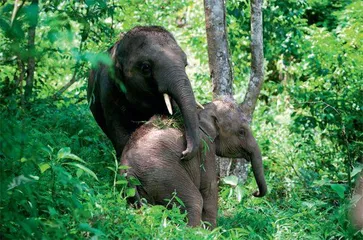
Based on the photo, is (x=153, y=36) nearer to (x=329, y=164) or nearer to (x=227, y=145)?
(x=227, y=145)

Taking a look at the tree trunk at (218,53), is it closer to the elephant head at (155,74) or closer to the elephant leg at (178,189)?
the elephant head at (155,74)

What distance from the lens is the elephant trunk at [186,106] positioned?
7605 mm

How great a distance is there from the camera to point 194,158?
7766 mm

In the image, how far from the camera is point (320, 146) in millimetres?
10805

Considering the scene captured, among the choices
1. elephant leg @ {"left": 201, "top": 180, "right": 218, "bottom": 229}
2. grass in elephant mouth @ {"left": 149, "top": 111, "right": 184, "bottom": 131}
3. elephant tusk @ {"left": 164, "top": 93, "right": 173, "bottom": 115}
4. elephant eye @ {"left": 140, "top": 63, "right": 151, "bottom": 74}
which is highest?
elephant eye @ {"left": 140, "top": 63, "right": 151, "bottom": 74}

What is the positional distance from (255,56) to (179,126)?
81.5 inches

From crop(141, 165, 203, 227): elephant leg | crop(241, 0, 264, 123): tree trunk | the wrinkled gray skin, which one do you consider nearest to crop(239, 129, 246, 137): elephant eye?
the wrinkled gray skin

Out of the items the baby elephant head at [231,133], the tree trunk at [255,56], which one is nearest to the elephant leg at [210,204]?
the baby elephant head at [231,133]

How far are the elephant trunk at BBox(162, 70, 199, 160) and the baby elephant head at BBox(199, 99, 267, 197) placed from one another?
32cm

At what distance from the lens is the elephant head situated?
7806 mm

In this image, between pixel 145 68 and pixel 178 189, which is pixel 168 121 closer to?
pixel 145 68

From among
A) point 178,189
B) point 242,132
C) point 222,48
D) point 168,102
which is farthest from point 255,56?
point 178,189

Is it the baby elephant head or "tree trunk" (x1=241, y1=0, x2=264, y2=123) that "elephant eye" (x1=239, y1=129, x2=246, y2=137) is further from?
"tree trunk" (x1=241, y1=0, x2=264, y2=123)

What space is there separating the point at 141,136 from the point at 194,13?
708 cm
